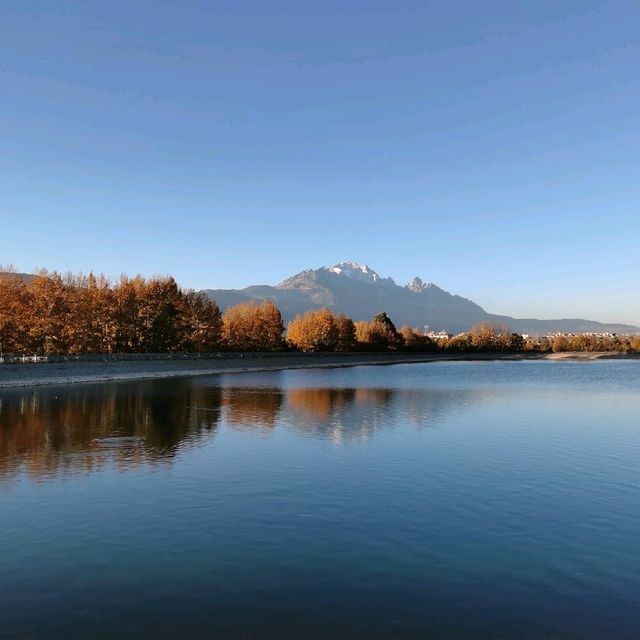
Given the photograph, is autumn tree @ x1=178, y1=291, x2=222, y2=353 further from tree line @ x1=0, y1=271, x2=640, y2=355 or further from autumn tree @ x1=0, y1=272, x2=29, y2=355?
autumn tree @ x1=0, y1=272, x2=29, y2=355

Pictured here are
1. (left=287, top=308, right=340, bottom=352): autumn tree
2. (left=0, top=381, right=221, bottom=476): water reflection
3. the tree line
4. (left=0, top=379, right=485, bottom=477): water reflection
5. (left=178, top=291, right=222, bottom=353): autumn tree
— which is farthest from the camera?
(left=287, top=308, right=340, bottom=352): autumn tree

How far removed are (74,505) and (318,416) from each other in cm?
2708


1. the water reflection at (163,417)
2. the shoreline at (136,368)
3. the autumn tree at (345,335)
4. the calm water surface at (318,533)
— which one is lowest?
the calm water surface at (318,533)

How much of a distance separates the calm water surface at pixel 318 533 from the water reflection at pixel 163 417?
0.35 metres

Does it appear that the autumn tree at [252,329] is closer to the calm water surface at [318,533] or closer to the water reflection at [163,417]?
the water reflection at [163,417]

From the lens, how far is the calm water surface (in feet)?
40.0

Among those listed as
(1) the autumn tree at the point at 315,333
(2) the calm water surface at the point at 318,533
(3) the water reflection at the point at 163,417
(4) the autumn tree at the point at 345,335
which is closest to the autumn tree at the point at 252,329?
(1) the autumn tree at the point at 315,333

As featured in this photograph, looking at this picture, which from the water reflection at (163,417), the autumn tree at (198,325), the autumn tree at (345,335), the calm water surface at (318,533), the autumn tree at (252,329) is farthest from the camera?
the autumn tree at (345,335)

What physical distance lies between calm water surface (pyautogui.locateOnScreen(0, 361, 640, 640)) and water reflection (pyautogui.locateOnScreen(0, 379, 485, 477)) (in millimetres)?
351

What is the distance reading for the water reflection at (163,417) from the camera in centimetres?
2970

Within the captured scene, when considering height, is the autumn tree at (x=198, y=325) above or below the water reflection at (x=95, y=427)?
above

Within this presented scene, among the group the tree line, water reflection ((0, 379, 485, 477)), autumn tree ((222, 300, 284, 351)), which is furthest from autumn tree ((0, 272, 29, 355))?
autumn tree ((222, 300, 284, 351))

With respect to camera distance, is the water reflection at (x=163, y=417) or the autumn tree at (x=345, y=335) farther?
the autumn tree at (x=345, y=335)

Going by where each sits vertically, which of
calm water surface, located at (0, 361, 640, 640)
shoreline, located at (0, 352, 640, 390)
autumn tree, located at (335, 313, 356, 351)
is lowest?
calm water surface, located at (0, 361, 640, 640)
